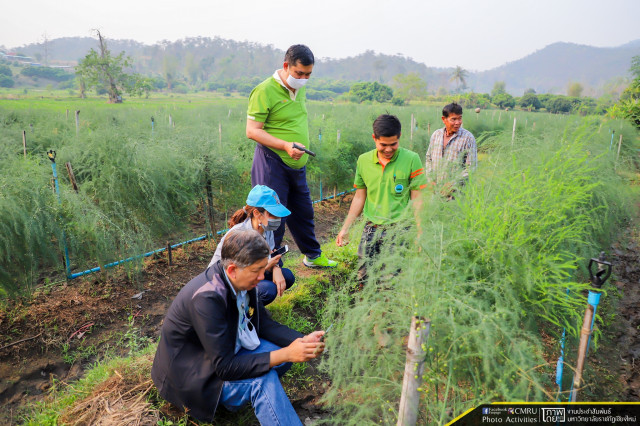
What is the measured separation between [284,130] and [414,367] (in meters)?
2.55

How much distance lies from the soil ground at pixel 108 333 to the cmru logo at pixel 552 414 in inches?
39.9

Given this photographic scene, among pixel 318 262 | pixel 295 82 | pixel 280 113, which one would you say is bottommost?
pixel 318 262

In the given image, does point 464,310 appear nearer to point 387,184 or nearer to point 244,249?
point 244,249

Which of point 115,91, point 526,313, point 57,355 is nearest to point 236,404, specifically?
point 526,313

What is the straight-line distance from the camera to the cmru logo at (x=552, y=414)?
1.68 m

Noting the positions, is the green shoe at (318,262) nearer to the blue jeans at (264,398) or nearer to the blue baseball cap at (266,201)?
the blue baseball cap at (266,201)

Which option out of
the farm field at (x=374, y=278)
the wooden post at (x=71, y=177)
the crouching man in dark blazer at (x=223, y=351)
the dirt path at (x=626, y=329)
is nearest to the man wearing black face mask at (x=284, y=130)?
the farm field at (x=374, y=278)

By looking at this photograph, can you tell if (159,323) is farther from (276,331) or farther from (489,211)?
(489,211)

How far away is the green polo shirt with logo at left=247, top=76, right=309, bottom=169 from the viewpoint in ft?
11.3

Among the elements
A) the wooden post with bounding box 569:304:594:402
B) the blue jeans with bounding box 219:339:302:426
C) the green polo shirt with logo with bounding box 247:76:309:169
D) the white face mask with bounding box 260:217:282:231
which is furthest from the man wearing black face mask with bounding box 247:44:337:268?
the wooden post with bounding box 569:304:594:402

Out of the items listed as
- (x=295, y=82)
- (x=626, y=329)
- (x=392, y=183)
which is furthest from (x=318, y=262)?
(x=626, y=329)

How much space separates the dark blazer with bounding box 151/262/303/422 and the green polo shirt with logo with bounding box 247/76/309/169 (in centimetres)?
168

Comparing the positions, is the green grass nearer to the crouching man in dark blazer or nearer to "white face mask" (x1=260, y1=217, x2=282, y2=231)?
the crouching man in dark blazer

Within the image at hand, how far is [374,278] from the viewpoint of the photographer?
7.15 feet
